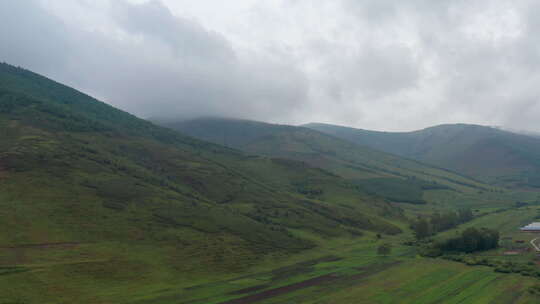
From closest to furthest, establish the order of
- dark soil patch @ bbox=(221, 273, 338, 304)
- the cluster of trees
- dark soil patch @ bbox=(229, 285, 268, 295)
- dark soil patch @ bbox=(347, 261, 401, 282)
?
dark soil patch @ bbox=(221, 273, 338, 304) → dark soil patch @ bbox=(229, 285, 268, 295) → dark soil patch @ bbox=(347, 261, 401, 282) → the cluster of trees

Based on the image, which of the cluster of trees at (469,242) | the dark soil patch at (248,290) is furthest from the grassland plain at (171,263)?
the cluster of trees at (469,242)

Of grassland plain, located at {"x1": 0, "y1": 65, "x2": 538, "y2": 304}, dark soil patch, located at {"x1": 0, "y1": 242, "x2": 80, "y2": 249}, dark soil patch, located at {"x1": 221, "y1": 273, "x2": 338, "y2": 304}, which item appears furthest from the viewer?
dark soil patch, located at {"x1": 0, "y1": 242, "x2": 80, "y2": 249}

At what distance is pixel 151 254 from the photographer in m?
152

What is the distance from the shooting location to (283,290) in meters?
120

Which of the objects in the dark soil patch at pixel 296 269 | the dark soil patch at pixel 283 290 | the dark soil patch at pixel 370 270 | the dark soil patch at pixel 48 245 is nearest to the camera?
the dark soil patch at pixel 283 290

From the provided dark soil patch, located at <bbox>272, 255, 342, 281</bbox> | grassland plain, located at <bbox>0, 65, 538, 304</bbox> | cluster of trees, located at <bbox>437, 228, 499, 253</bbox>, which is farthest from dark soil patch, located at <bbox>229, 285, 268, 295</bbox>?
cluster of trees, located at <bbox>437, 228, 499, 253</bbox>

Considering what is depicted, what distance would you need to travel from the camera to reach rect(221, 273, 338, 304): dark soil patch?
361ft

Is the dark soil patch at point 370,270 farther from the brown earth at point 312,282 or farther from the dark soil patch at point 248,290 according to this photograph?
the dark soil patch at point 248,290

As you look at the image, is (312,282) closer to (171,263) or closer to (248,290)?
(248,290)

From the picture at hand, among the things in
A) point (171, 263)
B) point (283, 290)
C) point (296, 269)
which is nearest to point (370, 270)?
point (296, 269)

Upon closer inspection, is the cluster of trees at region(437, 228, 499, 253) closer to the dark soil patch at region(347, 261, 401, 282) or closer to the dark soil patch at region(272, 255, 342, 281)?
the dark soil patch at region(347, 261, 401, 282)

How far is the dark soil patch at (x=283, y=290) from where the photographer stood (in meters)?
110

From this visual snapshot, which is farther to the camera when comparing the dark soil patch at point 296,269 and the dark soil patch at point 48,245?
the dark soil patch at point 296,269

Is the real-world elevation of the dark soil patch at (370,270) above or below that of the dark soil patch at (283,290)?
above
